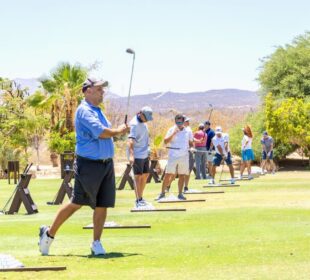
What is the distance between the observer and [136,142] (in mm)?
18031

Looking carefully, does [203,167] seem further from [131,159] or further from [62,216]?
[62,216]

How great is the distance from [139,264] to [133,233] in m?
3.43

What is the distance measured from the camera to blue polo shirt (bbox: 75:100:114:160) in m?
10.5

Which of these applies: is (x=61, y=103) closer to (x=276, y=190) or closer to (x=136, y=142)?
(x=276, y=190)

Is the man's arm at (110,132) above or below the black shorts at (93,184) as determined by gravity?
above

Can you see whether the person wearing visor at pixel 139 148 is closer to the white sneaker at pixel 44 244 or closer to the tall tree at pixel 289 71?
the white sneaker at pixel 44 244

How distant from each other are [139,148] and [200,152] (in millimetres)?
13722

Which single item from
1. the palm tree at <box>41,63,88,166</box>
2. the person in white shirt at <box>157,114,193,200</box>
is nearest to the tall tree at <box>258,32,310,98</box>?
the palm tree at <box>41,63,88,166</box>

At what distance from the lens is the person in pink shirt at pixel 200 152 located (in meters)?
32.0

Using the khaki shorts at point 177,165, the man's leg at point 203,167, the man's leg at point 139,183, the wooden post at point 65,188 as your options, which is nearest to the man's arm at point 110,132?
the man's leg at point 139,183

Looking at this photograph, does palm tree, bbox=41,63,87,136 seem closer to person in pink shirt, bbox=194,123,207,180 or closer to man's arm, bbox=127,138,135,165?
person in pink shirt, bbox=194,123,207,180

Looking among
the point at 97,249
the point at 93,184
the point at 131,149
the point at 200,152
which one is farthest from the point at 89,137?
the point at 200,152

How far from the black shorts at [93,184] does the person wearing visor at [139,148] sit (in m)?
6.81

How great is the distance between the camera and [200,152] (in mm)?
31734
